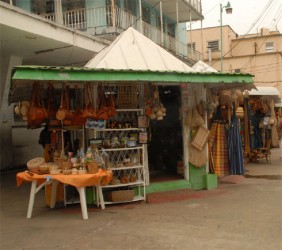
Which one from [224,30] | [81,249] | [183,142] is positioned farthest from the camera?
[224,30]

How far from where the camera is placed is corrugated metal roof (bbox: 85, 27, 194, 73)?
293 inches

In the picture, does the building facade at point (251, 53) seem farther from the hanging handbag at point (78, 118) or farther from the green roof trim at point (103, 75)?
the hanging handbag at point (78, 118)

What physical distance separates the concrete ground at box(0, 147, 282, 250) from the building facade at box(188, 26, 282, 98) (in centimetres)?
2407

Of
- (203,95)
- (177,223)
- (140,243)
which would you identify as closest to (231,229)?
(177,223)

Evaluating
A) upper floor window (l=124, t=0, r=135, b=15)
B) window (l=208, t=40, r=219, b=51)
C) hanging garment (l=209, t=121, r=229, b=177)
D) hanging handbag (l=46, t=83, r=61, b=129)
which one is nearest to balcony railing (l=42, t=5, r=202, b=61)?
upper floor window (l=124, t=0, r=135, b=15)

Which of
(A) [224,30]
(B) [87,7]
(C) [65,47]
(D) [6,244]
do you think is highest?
(A) [224,30]

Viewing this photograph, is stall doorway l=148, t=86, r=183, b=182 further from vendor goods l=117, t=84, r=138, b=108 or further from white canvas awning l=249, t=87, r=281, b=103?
white canvas awning l=249, t=87, r=281, b=103

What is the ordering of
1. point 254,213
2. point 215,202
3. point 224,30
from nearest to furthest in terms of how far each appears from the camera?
point 254,213, point 215,202, point 224,30

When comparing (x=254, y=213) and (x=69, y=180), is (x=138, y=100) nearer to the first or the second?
(x=69, y=180)

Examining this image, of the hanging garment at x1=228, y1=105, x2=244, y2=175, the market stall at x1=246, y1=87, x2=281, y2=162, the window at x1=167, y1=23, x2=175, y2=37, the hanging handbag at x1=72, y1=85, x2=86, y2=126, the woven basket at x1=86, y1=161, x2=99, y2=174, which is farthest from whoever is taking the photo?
the window at x1=167, y1=23, x2=175, y2=37

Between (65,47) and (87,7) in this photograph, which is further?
(87,7)

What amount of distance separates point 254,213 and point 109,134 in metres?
3.03

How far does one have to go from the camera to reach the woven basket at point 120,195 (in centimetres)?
717

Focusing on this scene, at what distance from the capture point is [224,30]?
32.8 meters
